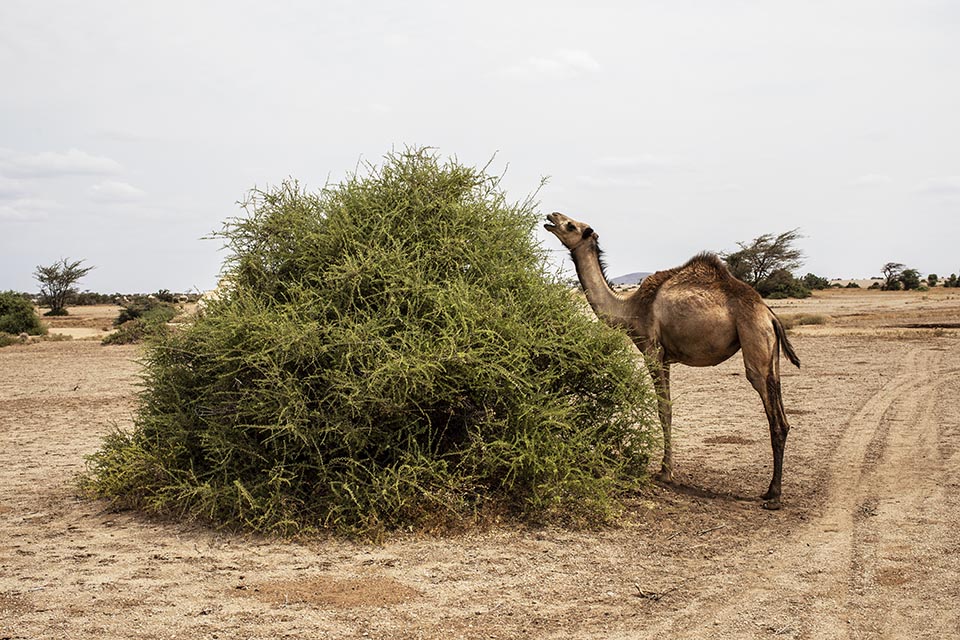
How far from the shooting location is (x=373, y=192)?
24.8 ft

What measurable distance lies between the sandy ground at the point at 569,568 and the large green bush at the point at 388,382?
0.36 m

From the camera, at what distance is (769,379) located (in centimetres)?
784

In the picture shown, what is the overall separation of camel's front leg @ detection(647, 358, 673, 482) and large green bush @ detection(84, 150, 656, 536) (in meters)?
0.30

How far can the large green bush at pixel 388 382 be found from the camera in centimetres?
652

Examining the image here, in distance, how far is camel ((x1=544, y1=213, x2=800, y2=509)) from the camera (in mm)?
7883

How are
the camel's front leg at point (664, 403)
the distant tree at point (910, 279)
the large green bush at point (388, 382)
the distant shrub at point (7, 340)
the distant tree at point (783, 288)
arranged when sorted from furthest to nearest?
1. the distant tree at point (910, 279)
2. the distant tree at point (783, 288)
3. the distant shrub at point (7, 340)
4. the camel's front leg at point (664, 403)
5. the large green bush at point (388, 382)

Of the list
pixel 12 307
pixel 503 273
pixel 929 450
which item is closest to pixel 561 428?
pixel 503 273

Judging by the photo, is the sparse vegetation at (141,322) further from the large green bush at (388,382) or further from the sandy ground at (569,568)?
the sandy ground at (569,568)

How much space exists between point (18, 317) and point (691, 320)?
34.0m

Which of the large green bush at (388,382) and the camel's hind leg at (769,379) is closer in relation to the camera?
the large green bush at (388,382)

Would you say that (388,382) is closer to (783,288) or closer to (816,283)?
(783,288)

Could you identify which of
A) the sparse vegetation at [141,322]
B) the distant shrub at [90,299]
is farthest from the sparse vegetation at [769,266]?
the distant shrub at [90,299]

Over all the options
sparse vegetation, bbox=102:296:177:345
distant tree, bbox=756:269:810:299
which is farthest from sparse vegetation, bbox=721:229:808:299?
sparse vegetation, bbox=102:296:177:345

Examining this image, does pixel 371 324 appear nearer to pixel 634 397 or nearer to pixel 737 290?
pixel 634 397
